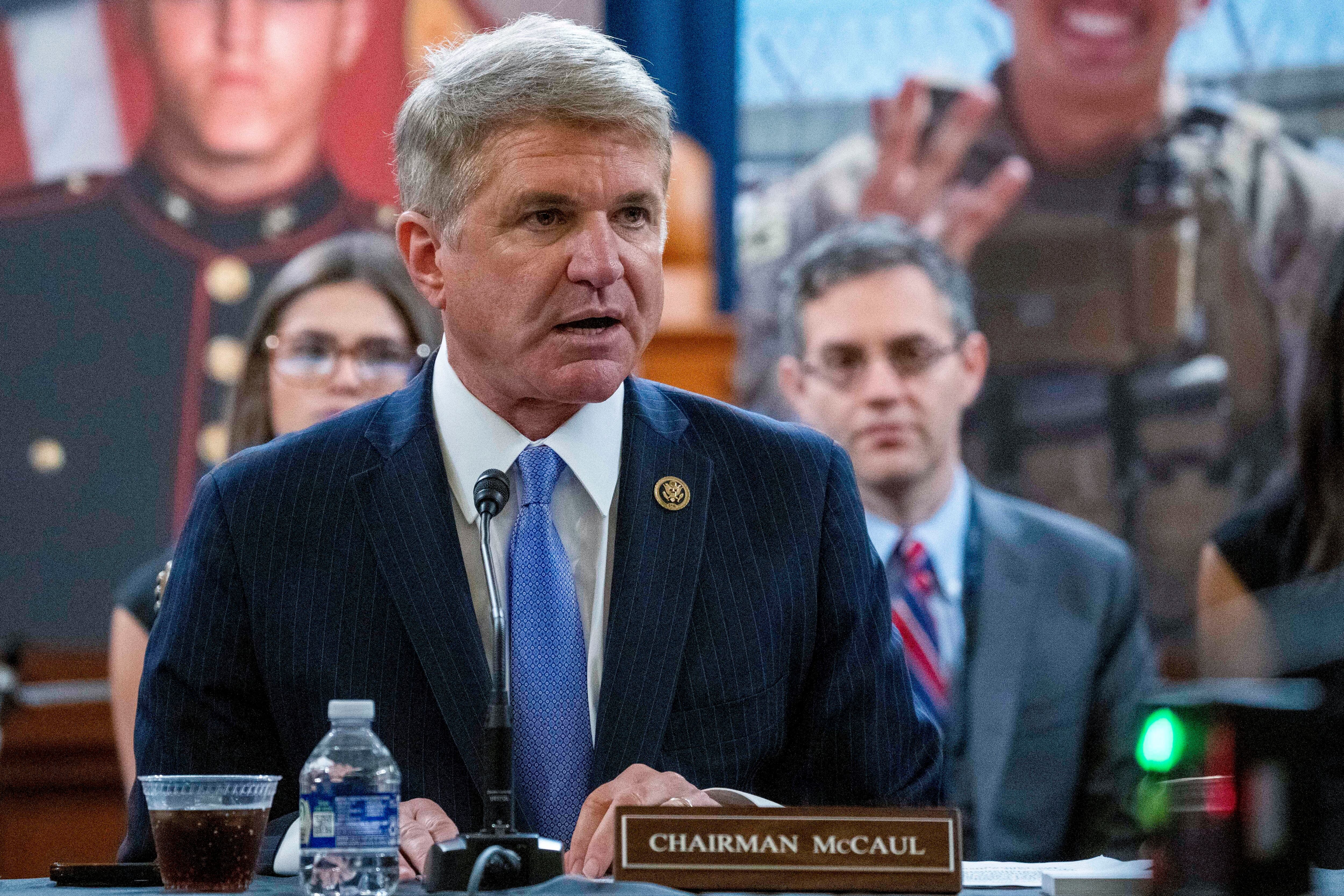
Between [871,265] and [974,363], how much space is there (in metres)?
0.37

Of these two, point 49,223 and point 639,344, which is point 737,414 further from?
point 49,223

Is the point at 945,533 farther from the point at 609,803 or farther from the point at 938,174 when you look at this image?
the point at 609,803

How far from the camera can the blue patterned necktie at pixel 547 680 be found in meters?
1.71

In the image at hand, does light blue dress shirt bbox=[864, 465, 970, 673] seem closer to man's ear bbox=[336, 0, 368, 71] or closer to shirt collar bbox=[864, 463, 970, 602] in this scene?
shirt collar bbox=[864, 463, 970, 602]

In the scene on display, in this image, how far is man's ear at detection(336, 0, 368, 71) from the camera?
4379 mm

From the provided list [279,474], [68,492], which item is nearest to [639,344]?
[279,474]

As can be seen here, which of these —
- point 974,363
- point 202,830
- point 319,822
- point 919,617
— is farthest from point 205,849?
point 974,363

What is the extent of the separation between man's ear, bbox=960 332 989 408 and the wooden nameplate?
2708mm

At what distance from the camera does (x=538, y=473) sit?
184 centimetres

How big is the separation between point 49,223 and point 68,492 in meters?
0.77

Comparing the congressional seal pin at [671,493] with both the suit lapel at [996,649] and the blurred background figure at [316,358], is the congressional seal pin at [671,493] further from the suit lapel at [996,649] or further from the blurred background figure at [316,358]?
the suit lapel at [996,649]

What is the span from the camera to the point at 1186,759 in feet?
3.91

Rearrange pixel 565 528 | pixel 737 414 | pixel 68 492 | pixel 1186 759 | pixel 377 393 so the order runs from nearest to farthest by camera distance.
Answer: pixel 1186 759
pixel 565 528
pixel 737 414
pixel 377 393
pixel 68 492

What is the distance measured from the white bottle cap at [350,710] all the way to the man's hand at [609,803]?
0.85ft
